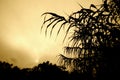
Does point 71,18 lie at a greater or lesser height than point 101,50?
greater

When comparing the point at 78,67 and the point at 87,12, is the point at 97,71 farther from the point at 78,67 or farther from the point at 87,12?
the point at 87,12

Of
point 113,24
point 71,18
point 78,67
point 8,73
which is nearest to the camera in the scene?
point 71,18

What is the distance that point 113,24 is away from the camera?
16.8ft

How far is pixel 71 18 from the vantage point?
470cm

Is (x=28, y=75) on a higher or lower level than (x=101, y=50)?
higher

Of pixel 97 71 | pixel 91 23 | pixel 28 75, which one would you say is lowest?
pixel 97 71

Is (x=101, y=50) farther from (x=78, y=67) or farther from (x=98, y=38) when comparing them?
(x=78, y=67)

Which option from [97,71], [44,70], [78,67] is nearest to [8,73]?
[44,70]

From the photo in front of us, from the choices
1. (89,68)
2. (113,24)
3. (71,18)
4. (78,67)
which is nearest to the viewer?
(71,18)

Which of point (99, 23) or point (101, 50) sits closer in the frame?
point (99, 23)

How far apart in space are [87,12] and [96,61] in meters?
1.39

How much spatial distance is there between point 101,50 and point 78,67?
1660 mm

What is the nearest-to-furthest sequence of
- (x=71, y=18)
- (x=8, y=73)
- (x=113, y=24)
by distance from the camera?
1. (x=71, y=18)
2. (x=113, y=24)
3. (x=8, y=73)

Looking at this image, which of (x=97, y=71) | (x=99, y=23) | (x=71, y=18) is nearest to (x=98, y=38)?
(x=99, y=23)
